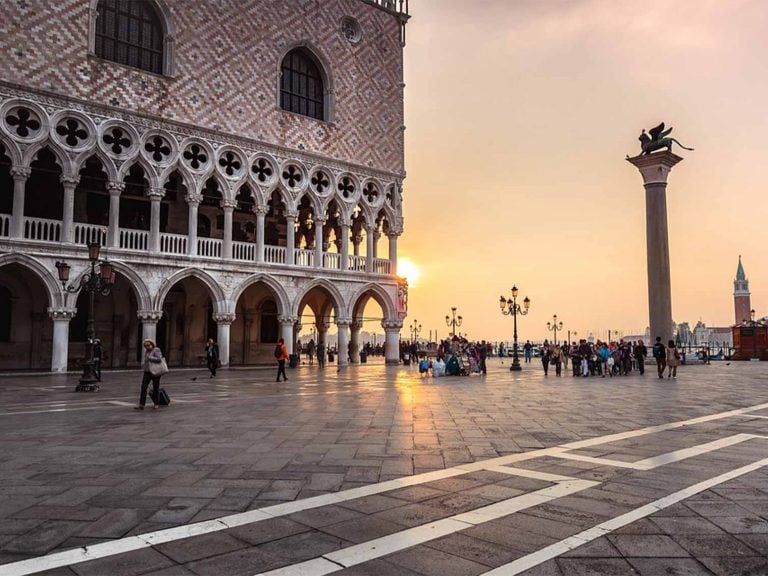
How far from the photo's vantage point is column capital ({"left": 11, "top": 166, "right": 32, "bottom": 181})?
62.8 feet

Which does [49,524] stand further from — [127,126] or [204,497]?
[127,126]

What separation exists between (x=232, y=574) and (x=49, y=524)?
5.42 feet

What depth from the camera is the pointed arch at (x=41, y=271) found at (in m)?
18.8

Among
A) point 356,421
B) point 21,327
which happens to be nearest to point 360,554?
point 356,421

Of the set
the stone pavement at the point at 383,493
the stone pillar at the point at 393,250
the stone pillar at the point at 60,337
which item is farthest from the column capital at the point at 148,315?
the stone pavement at the point at 383,493

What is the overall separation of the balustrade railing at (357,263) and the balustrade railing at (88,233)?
1095 centimetres

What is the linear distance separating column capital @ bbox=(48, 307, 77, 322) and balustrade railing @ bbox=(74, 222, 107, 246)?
97.4 inches

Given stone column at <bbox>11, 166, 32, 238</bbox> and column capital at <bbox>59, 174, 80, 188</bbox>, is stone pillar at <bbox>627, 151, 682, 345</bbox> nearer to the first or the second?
column capital at <bbox>59, 174, 80, 188</bbox>

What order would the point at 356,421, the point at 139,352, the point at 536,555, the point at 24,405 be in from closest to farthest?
the point at 536,555 → the point at 356,421 → the point at 24,405 → the point at 139,352

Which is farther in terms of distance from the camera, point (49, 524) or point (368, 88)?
point (368, 88)

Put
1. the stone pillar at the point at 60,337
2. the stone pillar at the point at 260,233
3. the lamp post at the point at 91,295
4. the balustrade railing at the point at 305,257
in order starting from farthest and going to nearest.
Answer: the balustrade railing at the point at 305,257, the stone pillar at the point at 260,233, the stone pillar at the point at 60,337, the lamp post at the point at 91,295

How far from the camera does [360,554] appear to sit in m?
3.31

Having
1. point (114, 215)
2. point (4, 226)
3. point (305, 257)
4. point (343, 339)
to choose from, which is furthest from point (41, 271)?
point (343, 339)

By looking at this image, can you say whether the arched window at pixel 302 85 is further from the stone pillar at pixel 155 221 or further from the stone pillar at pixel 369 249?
the stone pillar at pixel 155 221
